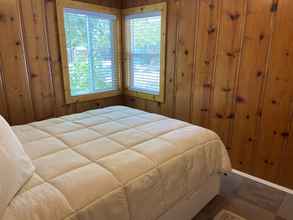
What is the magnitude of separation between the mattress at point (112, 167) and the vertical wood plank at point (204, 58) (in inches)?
33.7

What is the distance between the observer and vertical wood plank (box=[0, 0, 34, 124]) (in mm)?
2422

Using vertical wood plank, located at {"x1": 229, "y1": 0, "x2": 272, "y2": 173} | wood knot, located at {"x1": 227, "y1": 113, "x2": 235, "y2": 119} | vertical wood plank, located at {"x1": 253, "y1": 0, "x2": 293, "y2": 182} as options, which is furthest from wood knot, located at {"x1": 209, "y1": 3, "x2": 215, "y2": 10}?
wood knot, located at {"x1": 227, "y1": 113, "x2": 235, "y2": 119}

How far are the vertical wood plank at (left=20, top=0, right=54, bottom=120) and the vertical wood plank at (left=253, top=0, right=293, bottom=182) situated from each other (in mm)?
2695

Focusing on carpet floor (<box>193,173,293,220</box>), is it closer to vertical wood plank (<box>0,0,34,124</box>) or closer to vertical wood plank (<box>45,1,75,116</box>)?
vertical wood plank (<box>45,1,75,116</box>)

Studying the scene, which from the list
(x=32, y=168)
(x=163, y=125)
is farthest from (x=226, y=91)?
(x=32, y=168)

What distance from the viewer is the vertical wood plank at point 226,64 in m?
2.38

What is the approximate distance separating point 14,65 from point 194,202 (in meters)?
2.52

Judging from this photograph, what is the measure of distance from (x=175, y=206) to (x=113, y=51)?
8.92 ft

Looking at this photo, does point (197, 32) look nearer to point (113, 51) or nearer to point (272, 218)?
point (113, 51)

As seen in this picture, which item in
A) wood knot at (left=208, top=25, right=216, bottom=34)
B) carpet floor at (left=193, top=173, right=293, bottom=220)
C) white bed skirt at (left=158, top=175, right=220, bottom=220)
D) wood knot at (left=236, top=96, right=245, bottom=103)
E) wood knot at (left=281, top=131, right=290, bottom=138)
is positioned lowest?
carpet floor at (left=193, top=173, right=293, bottom=220)

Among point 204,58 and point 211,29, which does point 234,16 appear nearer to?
point 211,29

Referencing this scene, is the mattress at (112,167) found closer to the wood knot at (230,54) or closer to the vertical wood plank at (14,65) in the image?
the vertical wood plank at (14,65)

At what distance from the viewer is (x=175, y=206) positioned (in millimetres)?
1641

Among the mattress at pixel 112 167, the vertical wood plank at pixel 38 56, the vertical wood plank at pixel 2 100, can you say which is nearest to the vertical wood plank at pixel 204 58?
the mattress at pixel 112 167
